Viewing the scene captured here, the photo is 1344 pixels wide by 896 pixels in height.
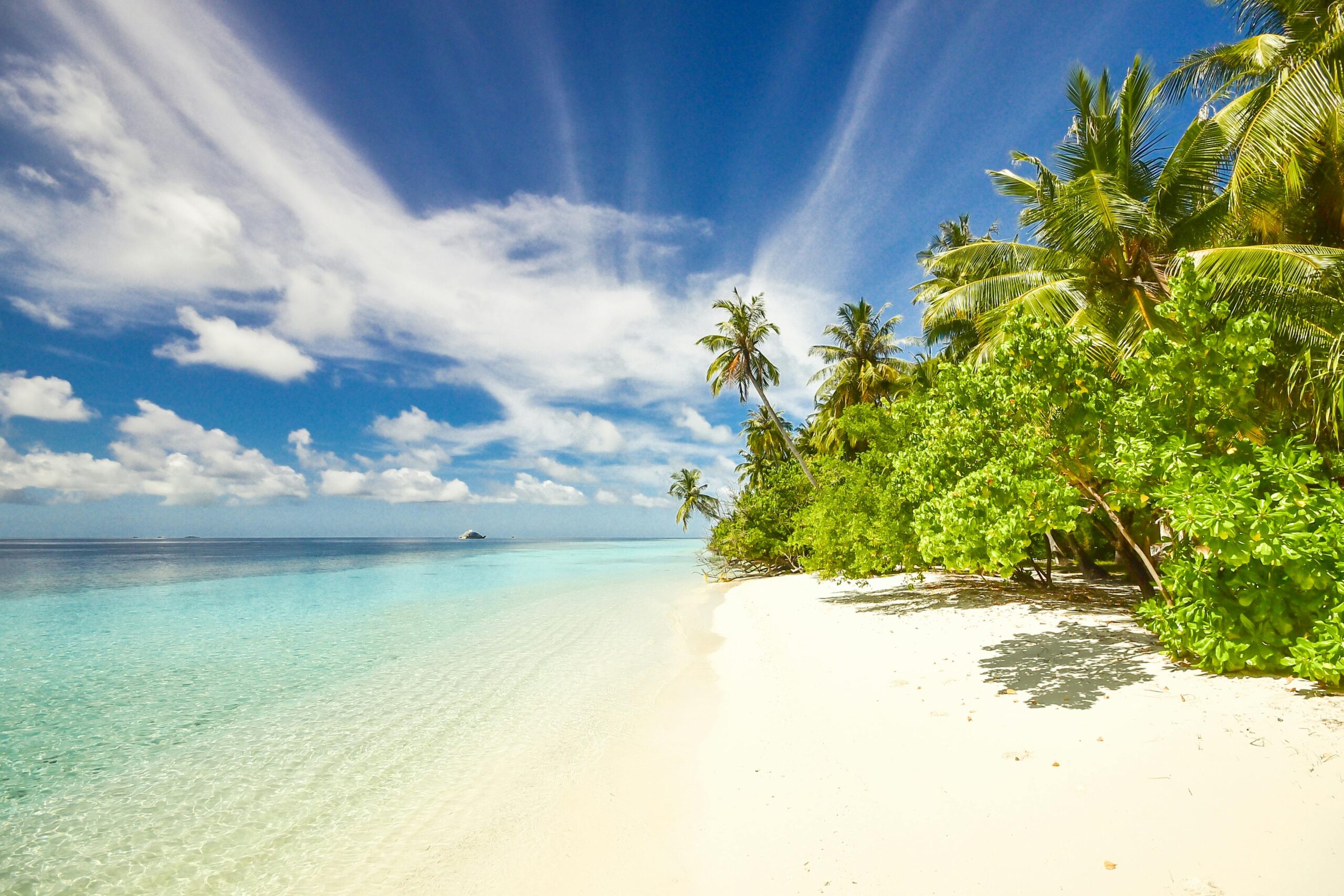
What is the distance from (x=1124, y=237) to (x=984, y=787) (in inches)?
436

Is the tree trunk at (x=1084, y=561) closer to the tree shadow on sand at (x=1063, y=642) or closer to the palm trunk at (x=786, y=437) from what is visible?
the tree shadow on sand at (x=1063, y=642)

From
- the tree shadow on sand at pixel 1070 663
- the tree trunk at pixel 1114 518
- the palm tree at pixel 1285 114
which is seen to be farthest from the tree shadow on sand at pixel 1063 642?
the palm tree at pixel 1285 114

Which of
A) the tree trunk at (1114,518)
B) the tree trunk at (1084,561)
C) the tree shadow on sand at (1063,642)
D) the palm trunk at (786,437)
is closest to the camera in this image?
the tree shadow on sand at (1063,642)

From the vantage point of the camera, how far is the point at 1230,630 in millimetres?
5121

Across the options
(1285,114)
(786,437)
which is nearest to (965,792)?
(1285,114)

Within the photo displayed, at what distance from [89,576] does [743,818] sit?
54418mm

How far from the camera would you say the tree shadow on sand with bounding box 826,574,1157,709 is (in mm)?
5777

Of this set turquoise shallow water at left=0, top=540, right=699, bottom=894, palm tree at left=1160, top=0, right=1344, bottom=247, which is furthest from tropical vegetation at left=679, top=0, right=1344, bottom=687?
turquoise shallow water at left=0, top=540, right=699, bottom=894

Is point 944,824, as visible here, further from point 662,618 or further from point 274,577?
point 274,577

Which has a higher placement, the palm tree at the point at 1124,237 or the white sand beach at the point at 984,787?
the palm tree at the point at 1124,237

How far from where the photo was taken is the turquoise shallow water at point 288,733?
4824 mm

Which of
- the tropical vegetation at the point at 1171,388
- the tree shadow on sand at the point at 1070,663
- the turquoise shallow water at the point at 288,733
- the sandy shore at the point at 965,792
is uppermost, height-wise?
the tropical vegetation at the point at 1171,388

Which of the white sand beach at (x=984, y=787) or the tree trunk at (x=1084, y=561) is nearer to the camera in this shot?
the white sand beach at (x=984, y=787)

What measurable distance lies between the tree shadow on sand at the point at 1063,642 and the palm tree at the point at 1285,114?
6829 millimetres
